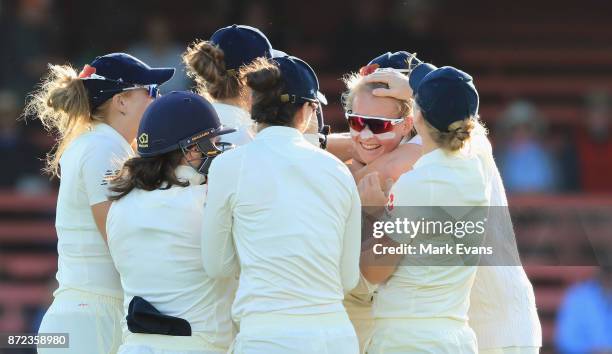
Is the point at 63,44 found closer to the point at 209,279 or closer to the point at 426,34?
the point at 426,34

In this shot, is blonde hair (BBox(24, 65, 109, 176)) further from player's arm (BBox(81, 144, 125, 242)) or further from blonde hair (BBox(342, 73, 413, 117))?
blonde hair (BBox(342, 73, 413, 117))

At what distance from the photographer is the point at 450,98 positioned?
4.20 m

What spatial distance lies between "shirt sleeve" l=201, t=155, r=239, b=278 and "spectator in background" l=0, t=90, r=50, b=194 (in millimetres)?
6595

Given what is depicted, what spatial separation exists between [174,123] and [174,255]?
1.49 ft

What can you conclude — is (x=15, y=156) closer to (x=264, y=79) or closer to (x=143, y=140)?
(x=143, y=140)

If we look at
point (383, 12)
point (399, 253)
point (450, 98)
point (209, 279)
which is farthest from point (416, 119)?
point (383, 12)

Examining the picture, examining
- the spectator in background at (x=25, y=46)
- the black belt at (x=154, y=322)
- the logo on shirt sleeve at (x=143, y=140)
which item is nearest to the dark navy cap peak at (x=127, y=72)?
the logo on shirt sleeve at (x=143, y=140)

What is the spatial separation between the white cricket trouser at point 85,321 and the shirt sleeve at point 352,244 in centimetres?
103

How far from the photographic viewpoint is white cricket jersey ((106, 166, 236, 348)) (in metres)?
4.16

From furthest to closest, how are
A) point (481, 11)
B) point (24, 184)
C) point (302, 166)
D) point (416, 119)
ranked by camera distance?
point (481, 11)
point (24, 184)
point (416, 119)
point (302, 166)

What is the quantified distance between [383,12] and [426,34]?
2.82 ft

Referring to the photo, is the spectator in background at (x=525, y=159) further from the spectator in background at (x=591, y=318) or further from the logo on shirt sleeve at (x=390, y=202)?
the logo on shirt sleeve at (x=390, y=202)

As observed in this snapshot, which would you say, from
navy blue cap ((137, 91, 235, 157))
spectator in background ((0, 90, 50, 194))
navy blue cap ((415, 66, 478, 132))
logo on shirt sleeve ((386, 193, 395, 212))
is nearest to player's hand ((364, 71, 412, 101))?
navy blue cap ((415, 66, 478, 132))

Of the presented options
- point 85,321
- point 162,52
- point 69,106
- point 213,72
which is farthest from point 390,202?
point 162,52
